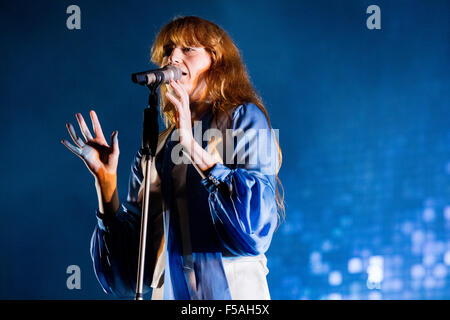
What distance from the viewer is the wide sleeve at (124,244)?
1.71 metres

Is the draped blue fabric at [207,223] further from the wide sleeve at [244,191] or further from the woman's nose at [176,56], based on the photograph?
the woman's nose at [176,56]

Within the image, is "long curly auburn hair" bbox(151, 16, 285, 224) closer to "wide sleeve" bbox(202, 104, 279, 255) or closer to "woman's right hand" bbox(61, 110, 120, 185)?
"wide sleeve" bbox(202, 104, 279, 255)

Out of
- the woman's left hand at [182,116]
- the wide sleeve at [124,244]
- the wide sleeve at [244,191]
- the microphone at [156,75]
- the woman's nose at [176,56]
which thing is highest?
the woman's nose at [176,56]

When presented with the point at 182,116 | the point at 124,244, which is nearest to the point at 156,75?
the point at 182,116

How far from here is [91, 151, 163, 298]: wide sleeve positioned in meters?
1.71

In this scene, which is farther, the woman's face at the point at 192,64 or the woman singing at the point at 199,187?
the woman's face at the point at 192,64

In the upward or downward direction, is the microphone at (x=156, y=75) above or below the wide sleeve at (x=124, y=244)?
above

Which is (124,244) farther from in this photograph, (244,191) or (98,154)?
(244,191)

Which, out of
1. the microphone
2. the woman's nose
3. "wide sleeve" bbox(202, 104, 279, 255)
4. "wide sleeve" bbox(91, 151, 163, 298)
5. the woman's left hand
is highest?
the woman's nose

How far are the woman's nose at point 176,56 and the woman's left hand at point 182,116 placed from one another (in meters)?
0.27

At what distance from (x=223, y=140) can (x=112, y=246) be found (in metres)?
0.47

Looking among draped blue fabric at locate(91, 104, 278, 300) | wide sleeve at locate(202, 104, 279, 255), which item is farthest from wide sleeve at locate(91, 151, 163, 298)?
wide sleeve at locate(202, 104, 279, 255)

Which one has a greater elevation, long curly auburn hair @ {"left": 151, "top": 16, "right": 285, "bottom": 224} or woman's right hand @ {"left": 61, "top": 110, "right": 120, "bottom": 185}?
long curly auburn hair @ {"left": 151, "top": 16, "right": 285, "bottom": 224}

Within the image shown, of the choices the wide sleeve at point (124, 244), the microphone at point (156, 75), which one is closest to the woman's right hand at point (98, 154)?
the wide sleeve at point (124, 244)
